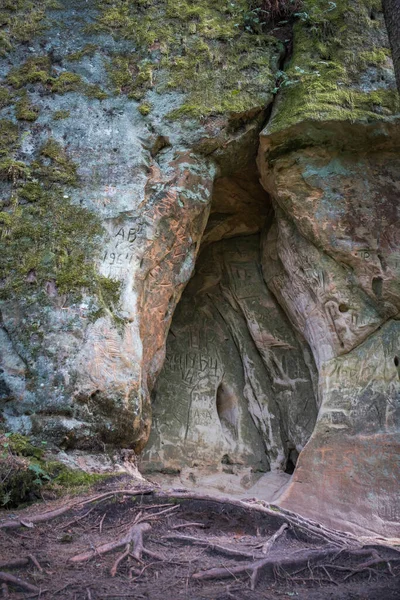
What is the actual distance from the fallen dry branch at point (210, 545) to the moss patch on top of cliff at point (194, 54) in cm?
525

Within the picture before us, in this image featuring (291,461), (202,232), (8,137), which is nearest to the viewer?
(8,137)

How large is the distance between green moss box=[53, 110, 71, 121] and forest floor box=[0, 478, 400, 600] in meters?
4.49

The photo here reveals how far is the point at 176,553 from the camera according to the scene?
4383mm

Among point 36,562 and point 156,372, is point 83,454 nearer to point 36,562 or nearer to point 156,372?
point 156,372

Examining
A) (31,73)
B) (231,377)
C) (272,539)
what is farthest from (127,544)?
(31,73)

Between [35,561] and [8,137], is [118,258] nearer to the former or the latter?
[8,137]

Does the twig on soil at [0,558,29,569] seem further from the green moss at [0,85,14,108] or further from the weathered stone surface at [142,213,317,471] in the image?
the green moss at [0,85,14,108]

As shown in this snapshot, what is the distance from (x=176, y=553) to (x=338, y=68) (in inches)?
249

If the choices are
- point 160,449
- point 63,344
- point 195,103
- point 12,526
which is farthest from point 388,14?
point 160,449

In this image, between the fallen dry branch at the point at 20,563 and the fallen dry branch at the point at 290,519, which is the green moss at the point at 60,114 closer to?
the fallen dry branch at the point at 290,519

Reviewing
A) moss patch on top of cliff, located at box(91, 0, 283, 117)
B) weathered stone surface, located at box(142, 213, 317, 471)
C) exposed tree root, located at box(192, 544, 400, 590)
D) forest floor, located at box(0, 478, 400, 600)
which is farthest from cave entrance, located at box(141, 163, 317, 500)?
exposed tree root, located at box(192, 544, 400, 590)

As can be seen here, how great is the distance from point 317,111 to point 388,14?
303 centimetres

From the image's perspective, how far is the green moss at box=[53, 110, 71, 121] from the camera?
775 cm

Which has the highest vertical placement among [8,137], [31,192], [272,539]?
[8,137]
